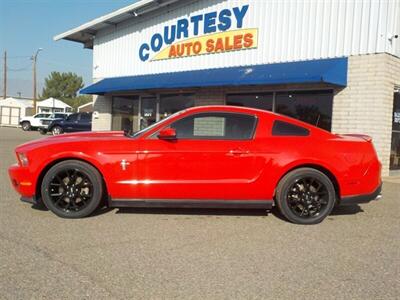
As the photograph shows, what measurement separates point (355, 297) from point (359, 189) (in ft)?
8.81

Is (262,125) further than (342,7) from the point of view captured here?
No

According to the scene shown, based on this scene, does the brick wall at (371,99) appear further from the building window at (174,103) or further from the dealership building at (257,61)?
the building window at (174,103)

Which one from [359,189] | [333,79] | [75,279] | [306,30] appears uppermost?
[306,30]

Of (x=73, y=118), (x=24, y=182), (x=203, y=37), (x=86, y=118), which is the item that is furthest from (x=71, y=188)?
(x=73, y=118)

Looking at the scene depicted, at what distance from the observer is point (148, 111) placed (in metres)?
16.6

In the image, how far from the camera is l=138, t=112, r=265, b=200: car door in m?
5.67

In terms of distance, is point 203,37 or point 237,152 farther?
point 203,37

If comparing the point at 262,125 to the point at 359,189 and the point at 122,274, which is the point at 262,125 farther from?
the point at 122,274

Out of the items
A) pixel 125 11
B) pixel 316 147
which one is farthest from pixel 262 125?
pixel 125 11

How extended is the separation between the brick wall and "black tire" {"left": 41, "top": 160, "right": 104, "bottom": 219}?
7.63 metres

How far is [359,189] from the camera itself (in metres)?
5.88

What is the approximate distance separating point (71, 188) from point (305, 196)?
3.13 m

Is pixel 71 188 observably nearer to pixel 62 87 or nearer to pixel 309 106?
pixel 309 106

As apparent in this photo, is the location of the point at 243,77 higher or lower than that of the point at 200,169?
higher
